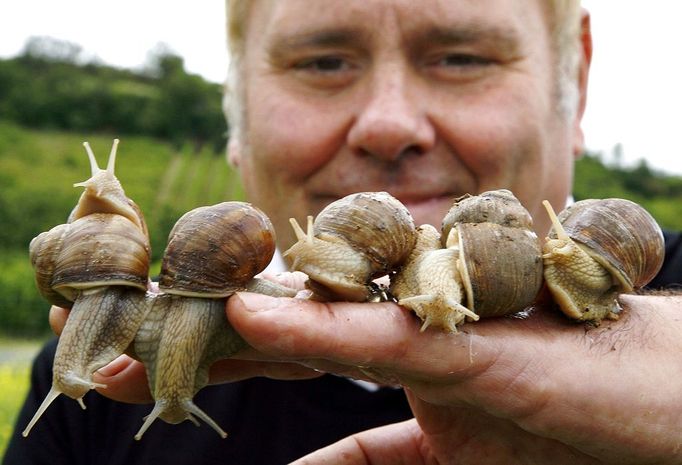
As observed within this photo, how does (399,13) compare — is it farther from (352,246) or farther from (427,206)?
(352,246)

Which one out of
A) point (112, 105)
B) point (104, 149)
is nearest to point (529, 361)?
point (104, 149)

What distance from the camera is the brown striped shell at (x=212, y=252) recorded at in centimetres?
159

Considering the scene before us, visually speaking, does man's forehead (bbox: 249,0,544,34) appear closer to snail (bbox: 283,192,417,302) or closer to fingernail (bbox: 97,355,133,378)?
snail (bbox: 283,192,417,302)

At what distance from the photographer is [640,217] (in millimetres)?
1687

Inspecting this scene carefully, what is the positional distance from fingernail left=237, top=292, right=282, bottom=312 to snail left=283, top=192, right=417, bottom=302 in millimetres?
131

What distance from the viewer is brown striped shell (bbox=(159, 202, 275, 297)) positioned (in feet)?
5.23

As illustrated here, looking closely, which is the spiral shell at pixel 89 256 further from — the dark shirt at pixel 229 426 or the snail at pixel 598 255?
the dark shirt at pixel 229 426

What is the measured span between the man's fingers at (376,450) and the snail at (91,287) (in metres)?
0.86

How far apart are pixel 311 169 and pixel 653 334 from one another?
1.98 m

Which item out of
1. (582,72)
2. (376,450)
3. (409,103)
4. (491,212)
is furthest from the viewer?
(582,72)

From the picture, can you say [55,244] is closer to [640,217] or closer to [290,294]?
[290,294]

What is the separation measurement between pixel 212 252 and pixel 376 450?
3.29ft

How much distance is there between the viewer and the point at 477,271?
1553 mm

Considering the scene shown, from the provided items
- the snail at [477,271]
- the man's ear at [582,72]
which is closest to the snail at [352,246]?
the snail at [477,271]
